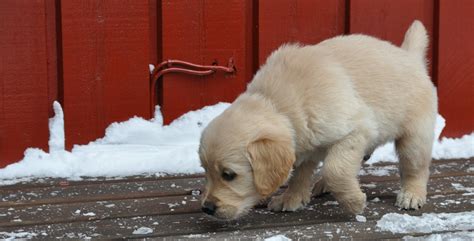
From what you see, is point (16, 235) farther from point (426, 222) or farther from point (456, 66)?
point (456, 66)

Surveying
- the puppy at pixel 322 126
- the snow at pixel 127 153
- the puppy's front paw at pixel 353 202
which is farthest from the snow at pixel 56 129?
the puppy's front paw at pixel 353 202

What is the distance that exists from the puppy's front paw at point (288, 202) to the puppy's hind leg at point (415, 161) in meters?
0.47

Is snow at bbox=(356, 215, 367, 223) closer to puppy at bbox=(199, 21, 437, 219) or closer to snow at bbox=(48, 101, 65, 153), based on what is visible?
puppy at bbox=(199, 21, 437, 219)

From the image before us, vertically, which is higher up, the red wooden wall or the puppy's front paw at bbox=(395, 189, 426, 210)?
the red wooden wall

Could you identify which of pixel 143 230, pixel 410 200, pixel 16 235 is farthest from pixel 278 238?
pixel 16 235

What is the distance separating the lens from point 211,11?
4375 mm

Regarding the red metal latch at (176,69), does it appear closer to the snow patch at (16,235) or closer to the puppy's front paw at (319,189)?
the puppy's front paw at (319,189)

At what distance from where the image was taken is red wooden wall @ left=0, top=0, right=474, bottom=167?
13.3 feet

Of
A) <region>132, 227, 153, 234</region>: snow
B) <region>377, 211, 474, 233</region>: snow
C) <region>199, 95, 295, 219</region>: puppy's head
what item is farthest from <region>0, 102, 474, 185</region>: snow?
<region>199, 95, 295, 219</region>: puppy's head

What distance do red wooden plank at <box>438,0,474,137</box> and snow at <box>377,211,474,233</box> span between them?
5.72 ft

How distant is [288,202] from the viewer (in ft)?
10.9

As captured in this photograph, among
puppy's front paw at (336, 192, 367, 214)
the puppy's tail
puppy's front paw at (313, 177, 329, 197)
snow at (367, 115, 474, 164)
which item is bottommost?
snow at (367, 115, 474, 164)

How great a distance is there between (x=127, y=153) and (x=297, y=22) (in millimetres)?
1384

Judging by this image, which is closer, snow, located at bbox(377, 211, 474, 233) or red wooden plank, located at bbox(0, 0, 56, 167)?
snow, located at bbox(377, 211, 474, 233)
